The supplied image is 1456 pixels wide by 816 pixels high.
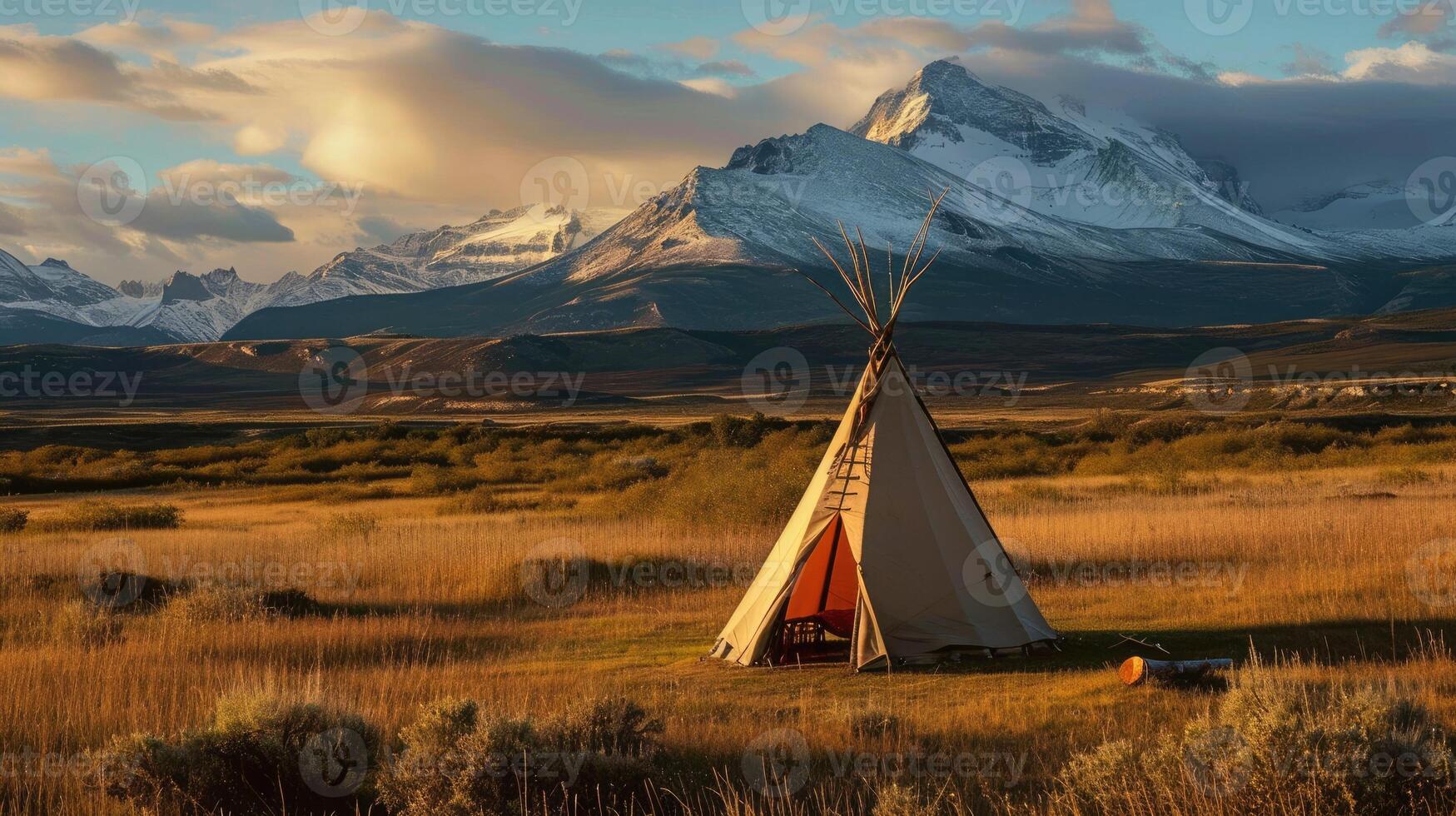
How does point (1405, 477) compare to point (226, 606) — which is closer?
point (226, 606)

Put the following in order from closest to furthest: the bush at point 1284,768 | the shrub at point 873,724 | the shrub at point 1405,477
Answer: the bush at point 1284,768, the shrub at point 873,724, the shrub at point 1405,477

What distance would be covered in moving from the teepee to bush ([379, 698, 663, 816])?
14.0 feet

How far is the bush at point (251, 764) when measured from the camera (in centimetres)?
707

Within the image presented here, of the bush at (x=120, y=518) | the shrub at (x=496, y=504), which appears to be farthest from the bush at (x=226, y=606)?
the shrub at (x=496, y=504)

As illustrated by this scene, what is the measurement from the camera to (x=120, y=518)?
974 inches

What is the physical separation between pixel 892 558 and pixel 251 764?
6.30 meters

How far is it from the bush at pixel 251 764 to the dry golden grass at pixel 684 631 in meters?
0.29

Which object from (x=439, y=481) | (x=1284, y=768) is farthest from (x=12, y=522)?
(x=1284, y=768)

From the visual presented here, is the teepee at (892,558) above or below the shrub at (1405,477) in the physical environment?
above

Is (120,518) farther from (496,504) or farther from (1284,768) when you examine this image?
(1284,768)

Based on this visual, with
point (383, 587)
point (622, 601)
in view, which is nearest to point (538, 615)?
point (622, 601)

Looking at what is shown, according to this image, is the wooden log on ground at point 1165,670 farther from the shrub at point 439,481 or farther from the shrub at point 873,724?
the shrub at point 439,481

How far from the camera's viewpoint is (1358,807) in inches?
247

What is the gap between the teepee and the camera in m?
11.8
